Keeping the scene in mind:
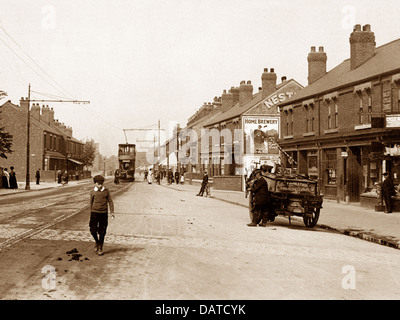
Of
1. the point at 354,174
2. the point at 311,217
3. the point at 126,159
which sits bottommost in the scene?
the point at 311,217

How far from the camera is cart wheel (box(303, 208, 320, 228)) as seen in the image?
1438cm

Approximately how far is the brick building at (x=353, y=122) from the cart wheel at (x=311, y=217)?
7.16 m

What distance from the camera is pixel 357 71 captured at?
26.2m

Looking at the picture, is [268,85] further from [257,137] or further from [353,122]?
[353,122]

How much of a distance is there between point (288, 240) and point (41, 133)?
188 ft

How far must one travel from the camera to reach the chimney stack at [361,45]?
26.8 m

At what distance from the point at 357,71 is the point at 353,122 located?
340 cm

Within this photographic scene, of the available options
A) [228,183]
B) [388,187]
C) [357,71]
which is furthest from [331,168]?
[228,183]

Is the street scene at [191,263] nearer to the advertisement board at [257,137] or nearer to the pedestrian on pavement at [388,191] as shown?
the pedestrian on pavement at [388,191]

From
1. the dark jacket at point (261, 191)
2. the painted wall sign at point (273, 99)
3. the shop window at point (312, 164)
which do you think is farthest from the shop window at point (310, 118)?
the dark jacket at point (261, 191)

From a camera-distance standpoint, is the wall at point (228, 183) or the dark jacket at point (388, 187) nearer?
the dark jacket at point (388, 187)
